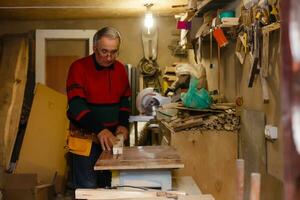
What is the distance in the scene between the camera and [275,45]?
82.9 inches

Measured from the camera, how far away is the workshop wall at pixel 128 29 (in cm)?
534

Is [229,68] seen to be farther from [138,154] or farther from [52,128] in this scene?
[52,128]

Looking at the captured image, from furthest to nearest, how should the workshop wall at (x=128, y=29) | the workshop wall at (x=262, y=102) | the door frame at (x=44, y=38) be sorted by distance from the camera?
the workshop wall at (x=128, y=29) → the door frame at (x=44, y=38) → the workshop wall at (x=262, y=102)

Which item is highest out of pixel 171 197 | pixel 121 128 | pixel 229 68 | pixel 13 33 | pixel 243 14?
pixel 13 33

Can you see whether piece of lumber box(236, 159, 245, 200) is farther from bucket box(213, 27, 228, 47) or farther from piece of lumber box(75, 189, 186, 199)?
bucket box(213, 27, 228, 47)

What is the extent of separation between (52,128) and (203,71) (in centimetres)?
198

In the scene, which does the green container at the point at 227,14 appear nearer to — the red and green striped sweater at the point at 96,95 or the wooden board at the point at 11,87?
the red and green striped sweater at the point at 96,95

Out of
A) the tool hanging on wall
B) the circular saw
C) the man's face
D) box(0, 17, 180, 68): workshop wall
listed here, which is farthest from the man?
box(0, 17, 180, 68): workshop wall

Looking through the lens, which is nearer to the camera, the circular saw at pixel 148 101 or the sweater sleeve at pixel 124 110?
the sweater sleeve at pixel 124 110

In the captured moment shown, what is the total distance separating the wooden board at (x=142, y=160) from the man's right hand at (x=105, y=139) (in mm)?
195

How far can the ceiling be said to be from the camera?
4.27m

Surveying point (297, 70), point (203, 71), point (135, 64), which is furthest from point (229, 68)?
point (297, 70)

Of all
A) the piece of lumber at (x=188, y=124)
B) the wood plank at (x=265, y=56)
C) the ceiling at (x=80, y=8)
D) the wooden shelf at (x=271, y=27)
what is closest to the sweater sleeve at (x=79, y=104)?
the piece of lumber at (x=188, y=124)

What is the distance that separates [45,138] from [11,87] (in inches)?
27.9
